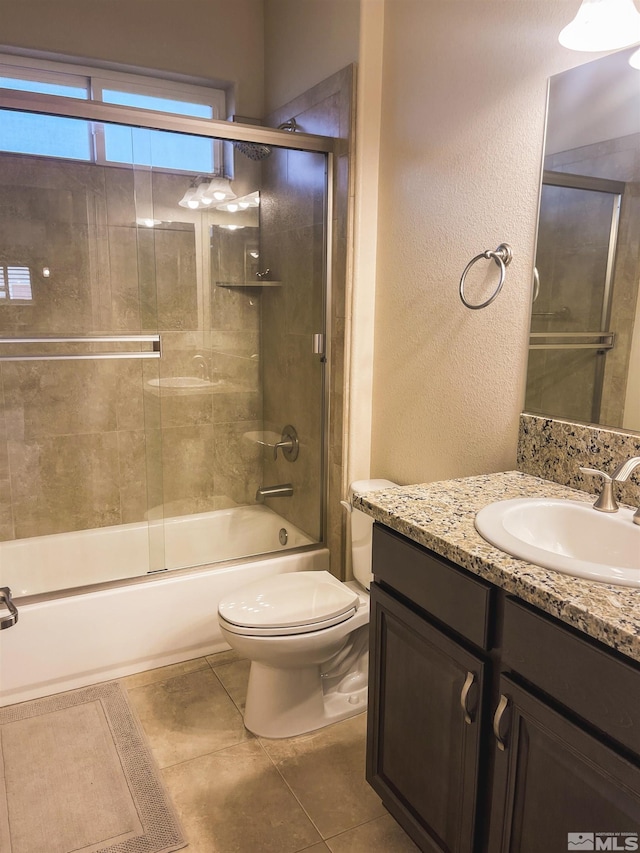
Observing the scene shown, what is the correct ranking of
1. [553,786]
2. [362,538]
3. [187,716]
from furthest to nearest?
[362,538] < [187,716] < [553,786]

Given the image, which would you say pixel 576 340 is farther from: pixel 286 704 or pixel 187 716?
pixel 187 716

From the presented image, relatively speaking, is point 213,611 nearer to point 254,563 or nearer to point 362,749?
point 254,563

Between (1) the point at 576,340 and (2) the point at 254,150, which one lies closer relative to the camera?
(1) the point at 576,340

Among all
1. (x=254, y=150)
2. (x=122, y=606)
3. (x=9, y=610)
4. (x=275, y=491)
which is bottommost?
(x=122, y=606)

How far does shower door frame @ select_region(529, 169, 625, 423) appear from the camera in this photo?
4.82 feet

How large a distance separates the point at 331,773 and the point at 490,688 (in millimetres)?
882

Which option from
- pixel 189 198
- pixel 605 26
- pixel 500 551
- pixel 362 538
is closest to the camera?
pixel 500 551

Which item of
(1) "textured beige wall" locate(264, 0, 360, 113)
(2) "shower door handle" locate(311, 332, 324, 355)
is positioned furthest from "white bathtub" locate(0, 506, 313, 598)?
(1) "textured beige wall" locate(264, 0, 360, 113)

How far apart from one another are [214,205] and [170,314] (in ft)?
1.63

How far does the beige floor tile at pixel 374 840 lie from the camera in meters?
1.55

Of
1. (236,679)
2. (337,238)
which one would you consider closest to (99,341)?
(337,238)

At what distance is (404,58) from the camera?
7.17 ft

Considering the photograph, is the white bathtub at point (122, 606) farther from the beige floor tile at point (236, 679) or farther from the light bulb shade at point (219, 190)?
the light bulb shade at point (219, 190)

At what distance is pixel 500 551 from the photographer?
1.17 metres
